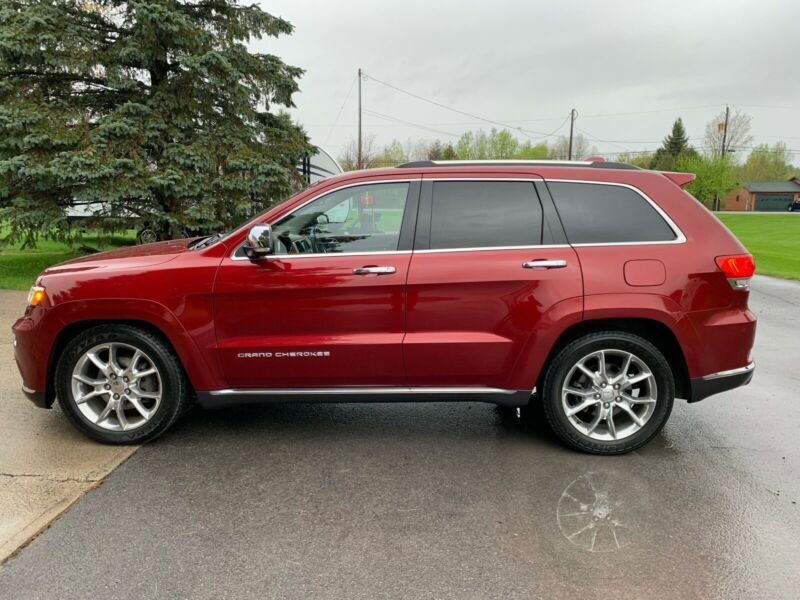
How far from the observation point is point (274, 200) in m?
11.0

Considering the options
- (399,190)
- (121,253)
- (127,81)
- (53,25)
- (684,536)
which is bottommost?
(684,536)

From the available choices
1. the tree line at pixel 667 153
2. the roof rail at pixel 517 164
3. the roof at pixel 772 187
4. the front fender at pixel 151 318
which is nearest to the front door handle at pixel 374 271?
the roof rail at pixel 517 164

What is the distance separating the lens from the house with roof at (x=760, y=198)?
8950 centimetres

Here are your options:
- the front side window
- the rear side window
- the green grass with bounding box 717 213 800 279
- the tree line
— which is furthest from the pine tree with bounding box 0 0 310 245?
the tree line

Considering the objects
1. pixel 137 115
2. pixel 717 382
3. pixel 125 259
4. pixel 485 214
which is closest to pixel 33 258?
pixel 137 115

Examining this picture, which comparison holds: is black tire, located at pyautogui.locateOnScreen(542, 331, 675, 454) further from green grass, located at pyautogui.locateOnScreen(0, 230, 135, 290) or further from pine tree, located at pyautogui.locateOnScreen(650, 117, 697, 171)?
pine tree, located at pyautogui.locateOnScreen(650, 117, 697, 171)

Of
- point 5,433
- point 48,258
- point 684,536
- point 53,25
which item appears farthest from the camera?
point 48,258

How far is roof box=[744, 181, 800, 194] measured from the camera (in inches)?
3561

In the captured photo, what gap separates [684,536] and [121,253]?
394 centimetres

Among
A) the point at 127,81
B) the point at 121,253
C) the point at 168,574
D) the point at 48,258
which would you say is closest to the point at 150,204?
the point at 127,81

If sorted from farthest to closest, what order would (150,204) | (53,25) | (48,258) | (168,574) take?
1. (48,258)
2. (150,204)
3. (53,25)
4. (168,574)

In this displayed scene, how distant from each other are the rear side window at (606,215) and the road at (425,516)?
1.43 meters

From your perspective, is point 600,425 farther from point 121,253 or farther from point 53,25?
point 53,25

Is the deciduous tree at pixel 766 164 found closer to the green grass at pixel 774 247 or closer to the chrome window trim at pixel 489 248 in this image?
the green grass at pixel 774 247
